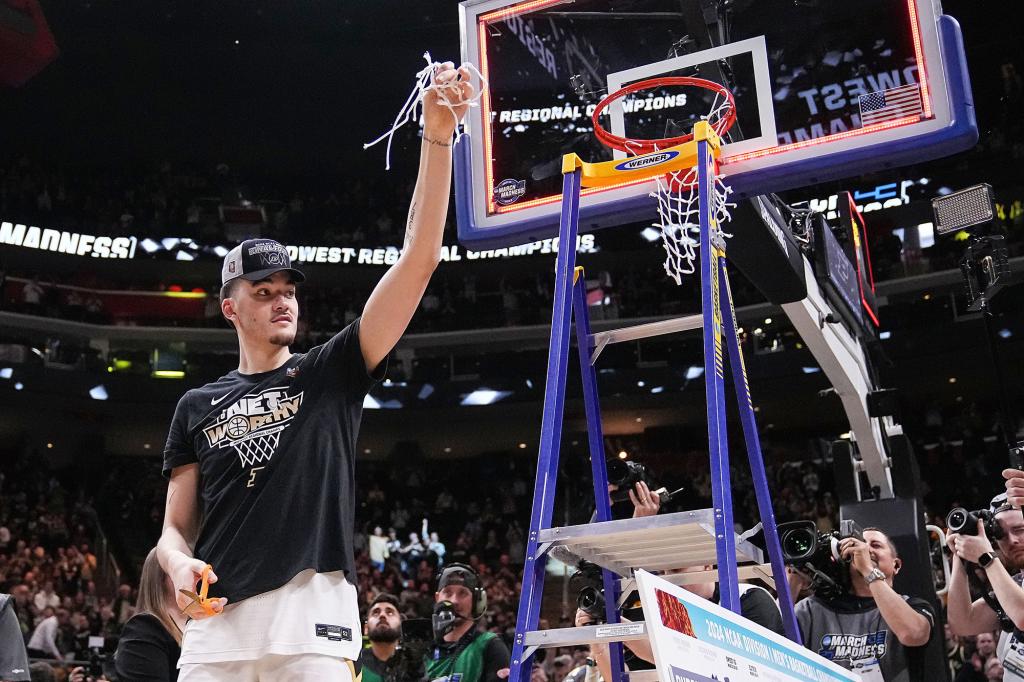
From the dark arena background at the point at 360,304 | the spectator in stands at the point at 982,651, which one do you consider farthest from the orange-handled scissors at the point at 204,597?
the dark arena background at the point at 360,304

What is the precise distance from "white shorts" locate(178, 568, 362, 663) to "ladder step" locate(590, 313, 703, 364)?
1.53 m

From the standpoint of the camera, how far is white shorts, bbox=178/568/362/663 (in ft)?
7.83

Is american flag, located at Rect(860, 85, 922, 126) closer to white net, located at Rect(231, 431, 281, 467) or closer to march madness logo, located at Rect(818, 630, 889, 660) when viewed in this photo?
march madness logo, located at Rect(818, 630, 889, 660)

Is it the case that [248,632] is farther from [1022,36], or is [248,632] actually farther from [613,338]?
[1022,36]

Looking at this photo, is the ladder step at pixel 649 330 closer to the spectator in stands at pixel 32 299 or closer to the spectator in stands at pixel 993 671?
the spectator in stands at pixel 993 671

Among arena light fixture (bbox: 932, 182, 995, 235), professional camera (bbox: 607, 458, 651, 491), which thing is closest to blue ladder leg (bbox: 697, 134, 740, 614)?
professional camera (bbox: 607, 458, 651, 491)

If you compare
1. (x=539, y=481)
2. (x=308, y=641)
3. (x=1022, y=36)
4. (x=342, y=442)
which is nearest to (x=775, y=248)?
(x=539, y=481)

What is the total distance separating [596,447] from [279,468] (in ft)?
5.11

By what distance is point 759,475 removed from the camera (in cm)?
372

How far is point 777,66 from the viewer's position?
4.64 meters

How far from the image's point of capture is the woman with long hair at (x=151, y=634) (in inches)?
155

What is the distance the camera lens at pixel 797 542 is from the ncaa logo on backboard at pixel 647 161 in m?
1.76

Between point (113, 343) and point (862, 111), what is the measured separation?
21698mm

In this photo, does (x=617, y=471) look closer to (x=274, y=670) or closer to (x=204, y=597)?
(x=274, y=670)
